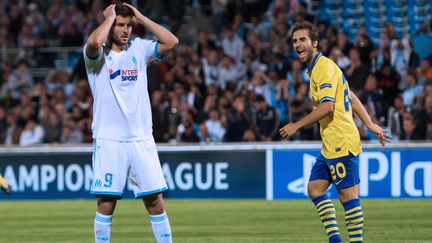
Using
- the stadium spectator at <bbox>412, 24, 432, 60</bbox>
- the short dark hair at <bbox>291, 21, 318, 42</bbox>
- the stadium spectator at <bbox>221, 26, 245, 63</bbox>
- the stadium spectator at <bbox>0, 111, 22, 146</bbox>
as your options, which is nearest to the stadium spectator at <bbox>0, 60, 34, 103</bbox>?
the stadium spectator at <bbox>0, 111, 22, 146</bbox>

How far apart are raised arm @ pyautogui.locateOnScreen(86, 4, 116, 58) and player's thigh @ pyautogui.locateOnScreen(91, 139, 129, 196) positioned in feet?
2.71

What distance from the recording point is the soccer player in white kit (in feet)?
28.5

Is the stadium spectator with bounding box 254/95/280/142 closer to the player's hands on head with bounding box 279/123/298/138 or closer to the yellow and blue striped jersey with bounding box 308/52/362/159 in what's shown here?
the yellow and blue striped jersey with bounding box 308/52/362/159

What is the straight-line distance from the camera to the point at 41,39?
86.8ft

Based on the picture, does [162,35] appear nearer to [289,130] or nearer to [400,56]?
[289,130]

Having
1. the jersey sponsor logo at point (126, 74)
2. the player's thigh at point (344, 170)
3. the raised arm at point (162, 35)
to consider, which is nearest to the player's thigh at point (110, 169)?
the jersey sponsor logo at point (126, 74)

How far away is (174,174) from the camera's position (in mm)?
19266

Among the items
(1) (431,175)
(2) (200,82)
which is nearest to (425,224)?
(1) (431,175)

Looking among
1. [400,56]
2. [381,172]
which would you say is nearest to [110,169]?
[381,172]

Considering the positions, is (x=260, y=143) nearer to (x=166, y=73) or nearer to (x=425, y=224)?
(x=166, y=73)

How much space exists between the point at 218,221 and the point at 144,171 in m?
6.10

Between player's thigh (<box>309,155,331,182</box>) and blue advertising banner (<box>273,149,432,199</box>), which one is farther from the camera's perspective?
blue advertising banner (<box>273,149,432,199</box>)

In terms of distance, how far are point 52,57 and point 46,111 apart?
4.36m

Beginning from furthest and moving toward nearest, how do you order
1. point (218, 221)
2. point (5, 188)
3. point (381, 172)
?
1. point (381, 172)
2. point (218, 221)
3. point (5, 188)
